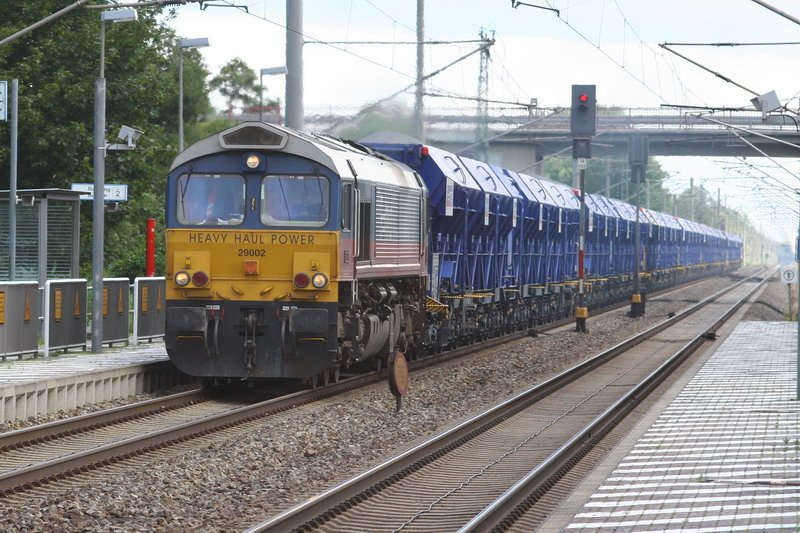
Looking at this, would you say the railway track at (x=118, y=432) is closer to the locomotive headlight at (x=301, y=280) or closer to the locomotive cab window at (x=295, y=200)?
the locomotive headlight at (x=301, y=280)

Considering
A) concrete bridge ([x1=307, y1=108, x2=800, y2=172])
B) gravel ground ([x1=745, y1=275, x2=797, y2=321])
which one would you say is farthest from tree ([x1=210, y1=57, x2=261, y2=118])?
gravel ground ([x1=745, y1=275, x2=797, y2=321])

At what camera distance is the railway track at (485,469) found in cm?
1021

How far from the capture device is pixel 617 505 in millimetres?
10148

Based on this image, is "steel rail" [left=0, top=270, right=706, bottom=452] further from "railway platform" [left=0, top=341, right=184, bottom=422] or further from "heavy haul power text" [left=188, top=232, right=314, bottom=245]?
"heavy haul power text" [left=188, top=232, right=314, bottom=245]

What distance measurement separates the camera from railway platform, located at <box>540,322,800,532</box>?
9.62 m

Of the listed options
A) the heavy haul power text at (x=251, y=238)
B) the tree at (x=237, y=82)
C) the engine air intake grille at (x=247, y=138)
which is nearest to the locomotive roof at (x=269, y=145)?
the engine air intake grille at (x=247, y=138)

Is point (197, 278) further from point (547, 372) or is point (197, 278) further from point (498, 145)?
point (498, 145)

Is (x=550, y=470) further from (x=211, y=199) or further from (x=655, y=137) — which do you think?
(x=655, y=137)

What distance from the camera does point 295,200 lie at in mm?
18000

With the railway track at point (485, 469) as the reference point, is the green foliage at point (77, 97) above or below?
above

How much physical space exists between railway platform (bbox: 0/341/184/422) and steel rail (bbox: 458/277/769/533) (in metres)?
6.55

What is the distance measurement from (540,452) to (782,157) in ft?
179

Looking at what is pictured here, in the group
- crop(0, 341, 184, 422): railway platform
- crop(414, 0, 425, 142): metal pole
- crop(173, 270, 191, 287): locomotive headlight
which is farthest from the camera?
crop(414, 0, 425, 142): metal pole

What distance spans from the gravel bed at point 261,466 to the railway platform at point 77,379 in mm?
2738
